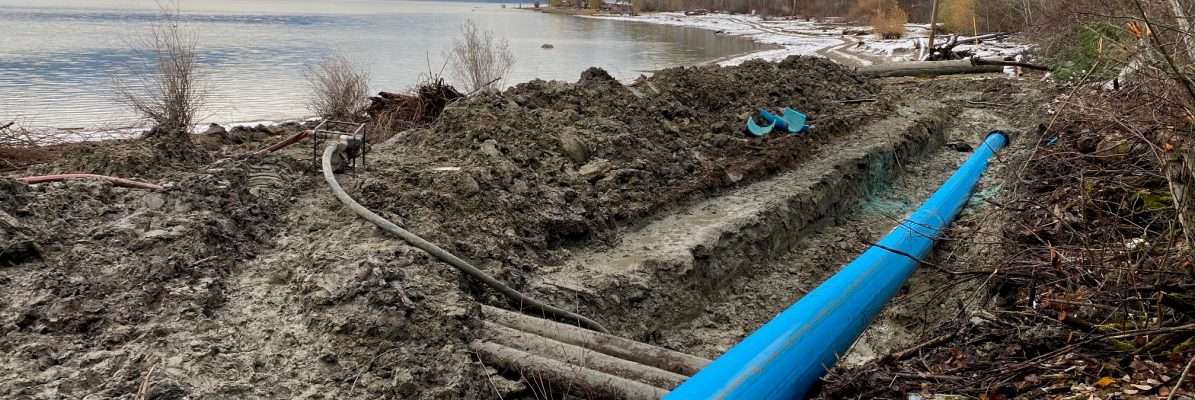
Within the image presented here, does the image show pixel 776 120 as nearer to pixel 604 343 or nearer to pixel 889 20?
pixel 604 343

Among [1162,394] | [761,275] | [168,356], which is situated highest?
[1162,394]

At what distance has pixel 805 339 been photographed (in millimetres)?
3828

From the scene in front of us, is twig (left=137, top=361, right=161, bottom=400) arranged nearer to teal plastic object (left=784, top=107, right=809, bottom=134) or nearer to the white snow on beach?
teal plastic object (left=784, top=107, right=809, bottom=134)

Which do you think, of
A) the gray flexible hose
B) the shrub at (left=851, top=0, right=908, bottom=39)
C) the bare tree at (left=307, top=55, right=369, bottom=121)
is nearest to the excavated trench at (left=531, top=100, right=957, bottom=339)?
the gray flexible hose

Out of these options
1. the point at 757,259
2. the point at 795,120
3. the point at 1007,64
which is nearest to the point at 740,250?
the point at 757,259

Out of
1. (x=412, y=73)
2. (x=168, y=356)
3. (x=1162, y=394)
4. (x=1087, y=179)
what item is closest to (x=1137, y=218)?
(x=1087, y=179)

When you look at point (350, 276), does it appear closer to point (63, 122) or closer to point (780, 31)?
point (63, 122)

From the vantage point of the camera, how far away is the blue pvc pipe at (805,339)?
3418mm

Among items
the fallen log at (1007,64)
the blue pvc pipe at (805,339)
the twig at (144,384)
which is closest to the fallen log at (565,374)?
the blue pvc pipe at (805,339)

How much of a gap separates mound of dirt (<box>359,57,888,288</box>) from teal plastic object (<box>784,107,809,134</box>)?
0.50 feet

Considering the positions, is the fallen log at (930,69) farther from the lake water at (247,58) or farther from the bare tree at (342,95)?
the bare tree at (342,95)

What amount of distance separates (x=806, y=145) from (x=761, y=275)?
3.30 meters

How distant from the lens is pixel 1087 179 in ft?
17.0

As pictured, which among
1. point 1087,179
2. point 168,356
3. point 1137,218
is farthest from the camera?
point 1087,179
